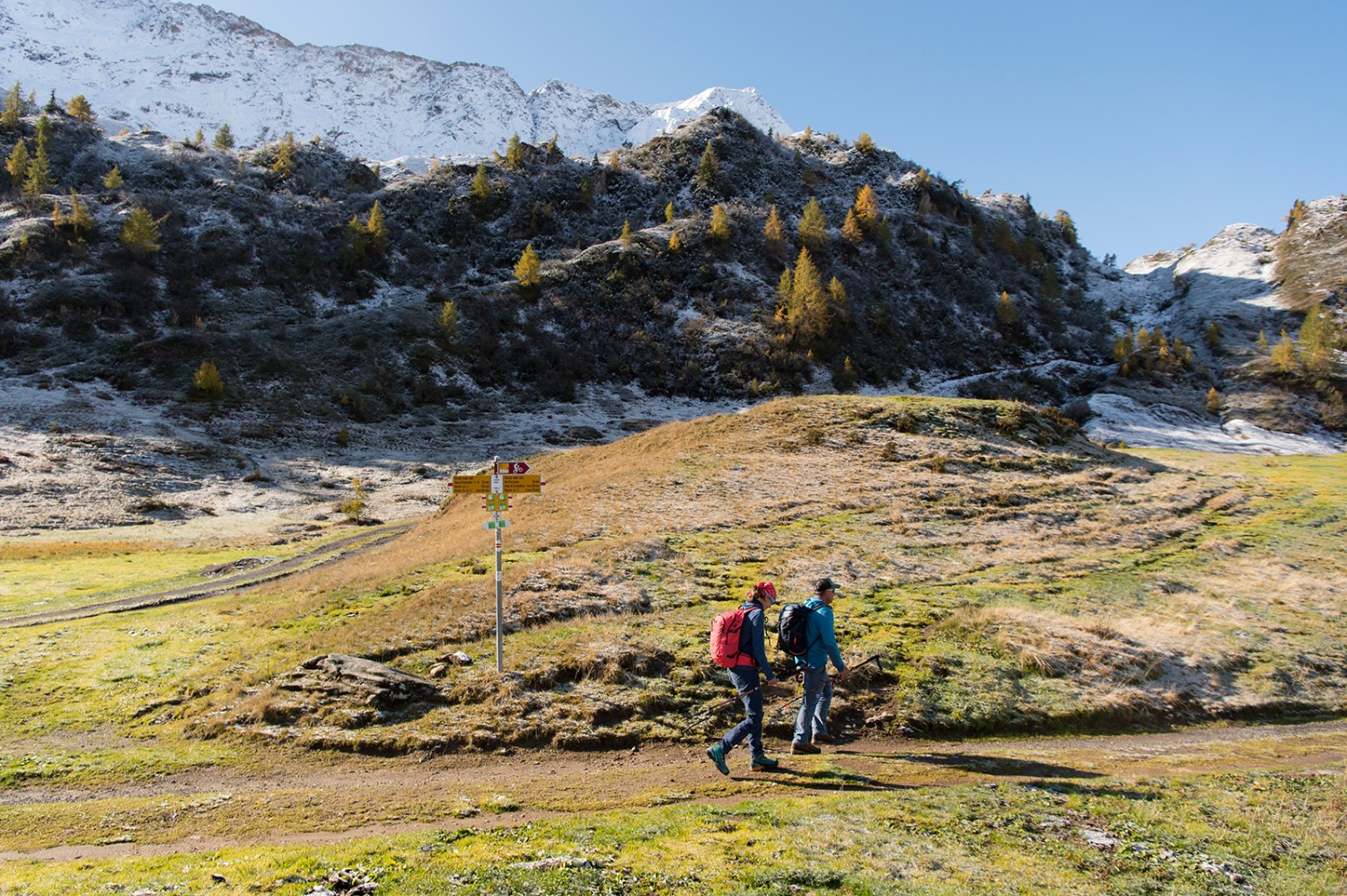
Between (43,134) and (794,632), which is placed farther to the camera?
(43,134)

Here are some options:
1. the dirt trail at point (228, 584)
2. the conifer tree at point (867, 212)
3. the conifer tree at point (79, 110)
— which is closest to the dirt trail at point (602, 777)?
the dirt trail at point (228, 584)

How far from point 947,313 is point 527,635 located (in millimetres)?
133807

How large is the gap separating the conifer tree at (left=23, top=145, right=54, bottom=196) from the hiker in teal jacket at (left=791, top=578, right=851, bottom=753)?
15370 centimetres

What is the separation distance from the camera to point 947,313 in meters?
134

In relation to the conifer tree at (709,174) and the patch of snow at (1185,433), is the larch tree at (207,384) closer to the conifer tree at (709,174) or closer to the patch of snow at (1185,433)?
the patch of snow at (1185,433)

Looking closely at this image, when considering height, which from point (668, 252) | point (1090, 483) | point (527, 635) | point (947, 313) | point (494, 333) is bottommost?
point (527, 635)

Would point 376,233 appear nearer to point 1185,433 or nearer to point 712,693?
point 1185,433

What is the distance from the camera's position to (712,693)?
47.4 ft

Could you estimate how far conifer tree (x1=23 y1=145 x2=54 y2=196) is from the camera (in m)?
113

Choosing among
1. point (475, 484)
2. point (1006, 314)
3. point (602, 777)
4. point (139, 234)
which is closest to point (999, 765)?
point (602, 777)

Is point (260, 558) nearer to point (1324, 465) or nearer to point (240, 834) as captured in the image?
point (240, 834)

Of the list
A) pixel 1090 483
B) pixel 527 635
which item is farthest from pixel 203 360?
pixel 1090 483

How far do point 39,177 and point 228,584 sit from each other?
130514mm

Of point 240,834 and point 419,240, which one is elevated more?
point 419,240
